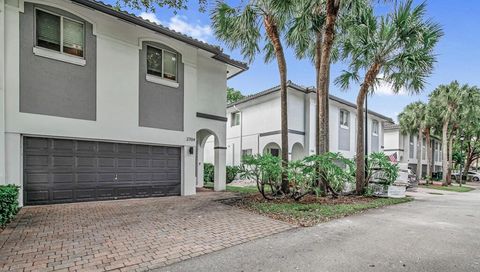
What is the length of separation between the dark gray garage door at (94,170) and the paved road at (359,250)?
706cm

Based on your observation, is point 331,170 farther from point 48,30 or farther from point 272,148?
point 272,148

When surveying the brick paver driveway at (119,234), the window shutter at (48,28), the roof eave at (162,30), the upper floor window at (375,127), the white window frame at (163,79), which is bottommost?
the brick paver driveway at (119,234)

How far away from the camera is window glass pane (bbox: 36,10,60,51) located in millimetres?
9148

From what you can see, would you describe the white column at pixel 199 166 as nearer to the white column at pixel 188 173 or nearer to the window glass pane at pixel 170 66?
the white column at pixel 188 173

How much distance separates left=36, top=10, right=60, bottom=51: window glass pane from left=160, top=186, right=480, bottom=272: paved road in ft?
29.3

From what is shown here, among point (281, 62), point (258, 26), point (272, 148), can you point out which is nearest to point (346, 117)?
point (272, 148)

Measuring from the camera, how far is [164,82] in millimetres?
11930

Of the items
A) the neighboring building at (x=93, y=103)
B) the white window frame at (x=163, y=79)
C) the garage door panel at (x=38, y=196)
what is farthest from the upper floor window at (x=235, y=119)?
the garage door panel at (x=38, y=196)

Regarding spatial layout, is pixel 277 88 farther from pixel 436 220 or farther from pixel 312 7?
pixel 436 220

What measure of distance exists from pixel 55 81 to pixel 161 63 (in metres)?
4.11

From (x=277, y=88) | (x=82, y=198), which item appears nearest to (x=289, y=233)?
(x=82, y=198)

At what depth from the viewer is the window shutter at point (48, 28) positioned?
9156 mm

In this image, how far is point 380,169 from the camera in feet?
41.7

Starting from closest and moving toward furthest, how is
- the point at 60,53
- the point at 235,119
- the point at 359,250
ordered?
the point at 359,250
the point at 60,53
the point at 235,119
